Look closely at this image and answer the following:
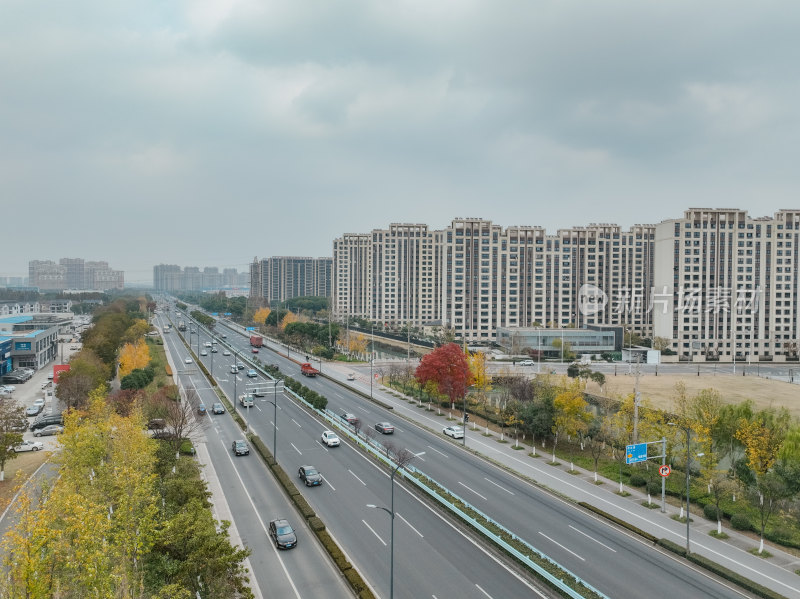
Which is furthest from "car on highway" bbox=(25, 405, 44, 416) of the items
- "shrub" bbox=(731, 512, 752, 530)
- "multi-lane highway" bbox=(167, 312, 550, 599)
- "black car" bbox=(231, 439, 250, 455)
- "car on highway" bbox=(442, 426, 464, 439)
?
"shrub" bbox=(731, 512, 752, 530)

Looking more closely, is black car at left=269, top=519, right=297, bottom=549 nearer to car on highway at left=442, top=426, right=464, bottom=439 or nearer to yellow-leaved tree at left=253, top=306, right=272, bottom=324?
car on highway at left=442, top=426, right=464, bottom=439

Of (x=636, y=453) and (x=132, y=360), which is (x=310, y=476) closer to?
(x=636, y=453)

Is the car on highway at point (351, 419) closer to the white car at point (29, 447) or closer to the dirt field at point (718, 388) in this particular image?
the white car at point (29, 447)

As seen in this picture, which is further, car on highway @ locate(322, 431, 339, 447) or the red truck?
the red truck

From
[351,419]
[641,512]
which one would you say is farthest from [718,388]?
[351,419]

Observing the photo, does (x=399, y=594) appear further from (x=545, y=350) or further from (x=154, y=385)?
(x=545, y=350)

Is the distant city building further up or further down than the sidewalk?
further up

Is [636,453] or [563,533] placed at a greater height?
[636,453]
